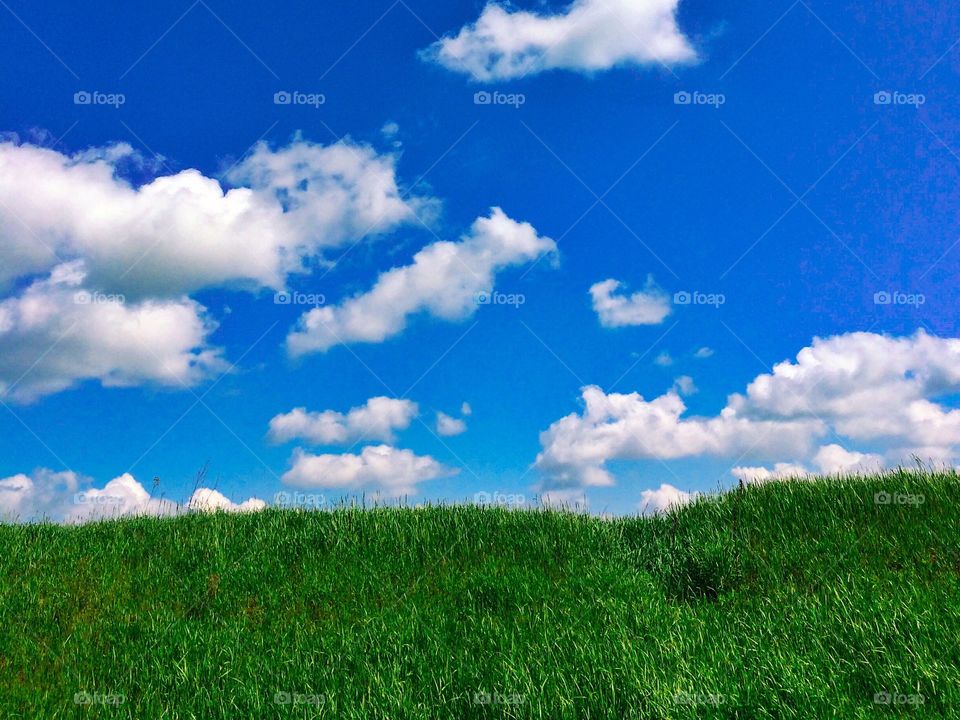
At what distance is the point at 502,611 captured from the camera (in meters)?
8.50

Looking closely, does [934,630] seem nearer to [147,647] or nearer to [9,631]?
[147,647]

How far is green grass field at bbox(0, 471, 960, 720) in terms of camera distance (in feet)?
20.2

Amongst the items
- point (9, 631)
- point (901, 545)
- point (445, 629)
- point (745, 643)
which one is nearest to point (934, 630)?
point (745, 643)

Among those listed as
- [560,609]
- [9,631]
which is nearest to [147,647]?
[9,631]

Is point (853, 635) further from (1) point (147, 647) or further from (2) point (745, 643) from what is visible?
(1) point (147, 647)

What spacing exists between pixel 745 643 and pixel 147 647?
6.56 metres

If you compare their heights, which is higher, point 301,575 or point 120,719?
point 301,575

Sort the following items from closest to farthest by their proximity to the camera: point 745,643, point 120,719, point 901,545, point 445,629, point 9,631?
point 120,719
point 745,643
point 445,629
point 9,631
point 901,545

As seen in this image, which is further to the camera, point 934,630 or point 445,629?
point 445,629

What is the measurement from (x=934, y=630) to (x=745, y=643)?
5.67 ft

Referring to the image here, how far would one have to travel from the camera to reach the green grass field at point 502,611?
6.16 m

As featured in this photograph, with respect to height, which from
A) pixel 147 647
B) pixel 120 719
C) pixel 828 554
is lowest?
pixel 120 719

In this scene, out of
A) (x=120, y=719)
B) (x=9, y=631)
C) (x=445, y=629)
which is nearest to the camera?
(x=120, y=719)

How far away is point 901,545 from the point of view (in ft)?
32.4
